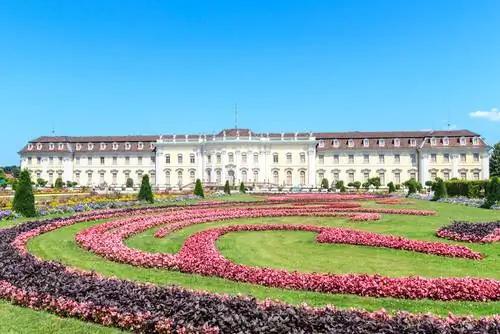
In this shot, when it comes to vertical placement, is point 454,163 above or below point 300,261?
above

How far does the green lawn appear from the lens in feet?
21.2

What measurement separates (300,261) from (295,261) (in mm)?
100

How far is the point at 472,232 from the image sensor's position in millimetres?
12016

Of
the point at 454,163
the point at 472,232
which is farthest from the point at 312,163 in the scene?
the point at 472,232

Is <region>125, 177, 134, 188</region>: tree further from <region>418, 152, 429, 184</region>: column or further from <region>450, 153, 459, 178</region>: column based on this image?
<region>450, 153, 459, 178</region>: column

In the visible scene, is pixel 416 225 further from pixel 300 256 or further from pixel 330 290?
pixel 330 290

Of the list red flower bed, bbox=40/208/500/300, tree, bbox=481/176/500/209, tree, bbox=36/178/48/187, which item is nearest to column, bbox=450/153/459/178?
tree, bbox=481/176/500/209

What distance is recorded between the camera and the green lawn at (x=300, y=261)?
6.48 meters

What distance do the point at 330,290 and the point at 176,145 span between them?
5960 cm

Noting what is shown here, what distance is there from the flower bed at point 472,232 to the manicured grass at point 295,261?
0.40m

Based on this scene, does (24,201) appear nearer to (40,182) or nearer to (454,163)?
(40,182)

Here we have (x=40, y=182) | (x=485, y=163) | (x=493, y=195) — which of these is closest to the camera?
(x=493, y=195)

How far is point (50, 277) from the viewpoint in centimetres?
684

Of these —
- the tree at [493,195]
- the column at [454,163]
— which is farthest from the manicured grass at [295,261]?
the column at [454,163]
